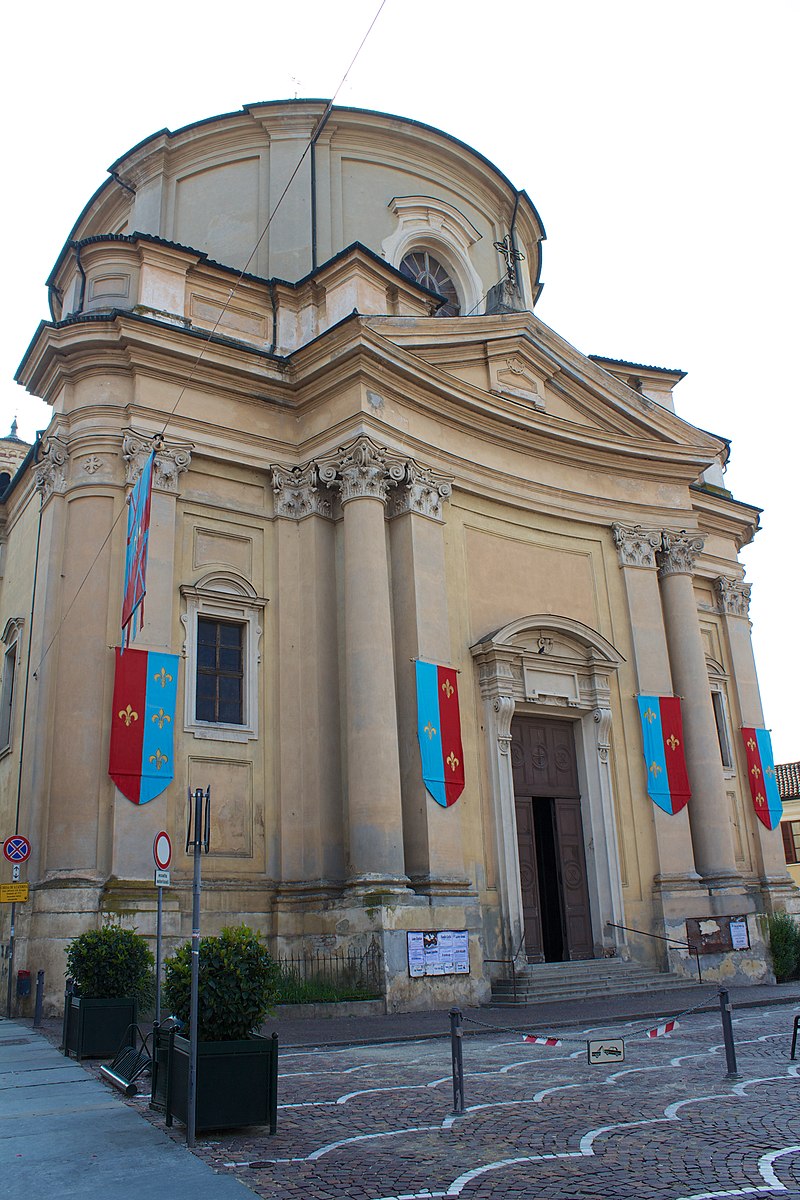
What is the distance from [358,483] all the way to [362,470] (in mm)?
247

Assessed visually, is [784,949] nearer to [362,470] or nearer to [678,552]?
[678,552]

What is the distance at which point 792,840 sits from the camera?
39.4 meters

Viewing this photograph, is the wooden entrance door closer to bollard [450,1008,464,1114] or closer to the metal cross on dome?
bollard [450,1008,464,1114]

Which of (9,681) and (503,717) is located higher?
(9,681)

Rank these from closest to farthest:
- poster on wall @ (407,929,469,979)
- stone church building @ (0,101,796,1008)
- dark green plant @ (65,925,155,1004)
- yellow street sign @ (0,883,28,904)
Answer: dark green plant @ (65,925,155,1004)
yellow street sign @ (0,883,28,904)
poster on wall @ (407,929,469,979)
stone church building @ (0,101,796,1008)

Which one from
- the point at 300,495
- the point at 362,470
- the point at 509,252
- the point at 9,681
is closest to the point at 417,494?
the point at 362,470

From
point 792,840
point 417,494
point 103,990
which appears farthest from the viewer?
point 792,840

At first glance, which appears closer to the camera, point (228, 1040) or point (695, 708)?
point (228, 1040)

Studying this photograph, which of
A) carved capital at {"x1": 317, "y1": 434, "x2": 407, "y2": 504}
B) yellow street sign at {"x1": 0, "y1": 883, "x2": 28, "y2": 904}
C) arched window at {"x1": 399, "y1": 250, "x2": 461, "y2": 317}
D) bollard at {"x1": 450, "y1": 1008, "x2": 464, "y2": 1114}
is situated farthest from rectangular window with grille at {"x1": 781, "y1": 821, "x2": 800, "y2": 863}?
bollard at {"x1": 450, "y1": 1008, "x2": 464, "y2": 1114}

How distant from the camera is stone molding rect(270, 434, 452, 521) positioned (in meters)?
18.5

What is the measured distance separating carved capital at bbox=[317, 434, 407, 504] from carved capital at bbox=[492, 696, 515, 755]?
4.40m

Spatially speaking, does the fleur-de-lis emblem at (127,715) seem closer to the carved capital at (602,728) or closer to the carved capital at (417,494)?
the carved capital at (417,494)

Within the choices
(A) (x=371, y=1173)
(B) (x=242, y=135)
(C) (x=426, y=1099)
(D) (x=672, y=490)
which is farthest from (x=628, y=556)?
(A) (x=371, y=1173)

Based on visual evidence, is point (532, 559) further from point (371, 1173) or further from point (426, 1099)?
point (371, 1173)
